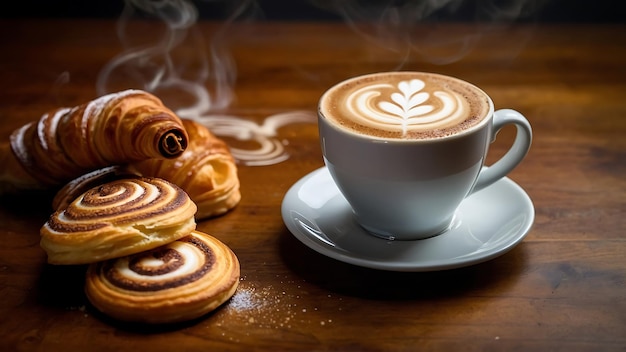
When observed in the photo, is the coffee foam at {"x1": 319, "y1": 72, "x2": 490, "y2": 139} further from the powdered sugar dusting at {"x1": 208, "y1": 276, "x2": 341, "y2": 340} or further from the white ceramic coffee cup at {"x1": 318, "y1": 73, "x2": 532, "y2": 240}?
the powdered sugar dusting at {"x1": 208, "y1": 276, "x2": 341, "y2": 340}

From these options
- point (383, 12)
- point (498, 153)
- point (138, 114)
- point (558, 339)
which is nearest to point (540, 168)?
point (498, 153)

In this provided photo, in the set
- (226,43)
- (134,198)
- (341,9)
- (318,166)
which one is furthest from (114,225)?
(341,9)

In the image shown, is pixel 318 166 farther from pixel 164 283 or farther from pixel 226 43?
pixel 226 43

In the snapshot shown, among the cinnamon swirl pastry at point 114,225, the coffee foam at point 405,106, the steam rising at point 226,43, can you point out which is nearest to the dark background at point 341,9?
the steam rising at point 226,43

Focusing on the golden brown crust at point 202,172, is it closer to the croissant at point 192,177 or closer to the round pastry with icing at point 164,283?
the croissant at point 192,177

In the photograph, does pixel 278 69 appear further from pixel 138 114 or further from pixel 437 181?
pixel 437 181

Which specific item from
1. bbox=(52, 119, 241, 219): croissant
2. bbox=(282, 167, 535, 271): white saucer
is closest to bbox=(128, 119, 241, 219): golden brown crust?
bbox=(52, 119, 241, 219): croissant

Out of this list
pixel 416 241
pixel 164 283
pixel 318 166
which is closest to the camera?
pixel 164 283
